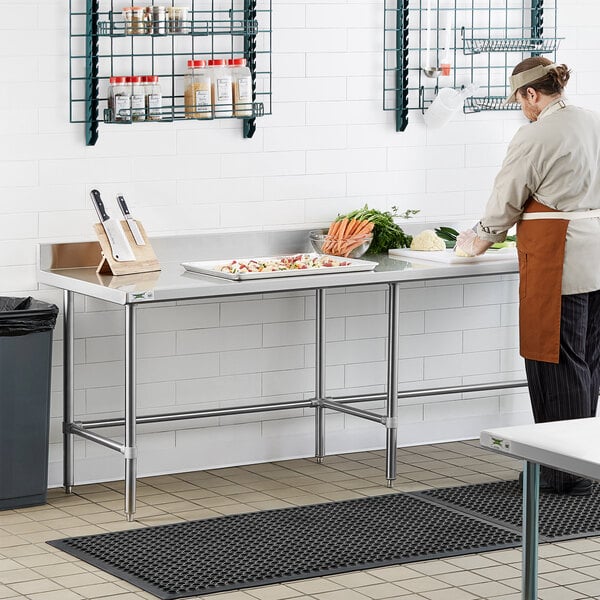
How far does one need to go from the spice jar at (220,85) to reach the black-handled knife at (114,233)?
0.69 metres

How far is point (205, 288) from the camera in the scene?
17.4ft

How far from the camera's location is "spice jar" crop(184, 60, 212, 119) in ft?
19.2

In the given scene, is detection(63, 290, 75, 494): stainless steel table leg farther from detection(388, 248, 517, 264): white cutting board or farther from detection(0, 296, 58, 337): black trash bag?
detection(388, 248, 517, 264): white cutting board

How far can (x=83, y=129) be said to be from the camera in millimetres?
5770

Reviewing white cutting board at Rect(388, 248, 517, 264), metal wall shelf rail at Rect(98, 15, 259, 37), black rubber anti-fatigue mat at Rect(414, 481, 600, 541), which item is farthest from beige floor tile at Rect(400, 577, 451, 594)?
metal wall shelf rail at Rect(98, 15, 259, 37)

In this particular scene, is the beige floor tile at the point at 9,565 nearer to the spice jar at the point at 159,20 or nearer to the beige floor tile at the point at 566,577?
the beige floor tile at the point at 566,577

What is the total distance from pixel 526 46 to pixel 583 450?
3.86 meters

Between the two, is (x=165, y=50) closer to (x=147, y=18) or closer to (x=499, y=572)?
(x=147, y=18)

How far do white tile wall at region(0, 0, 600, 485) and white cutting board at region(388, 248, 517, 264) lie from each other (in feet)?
1.42

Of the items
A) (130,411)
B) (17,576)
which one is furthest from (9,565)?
(130,411)

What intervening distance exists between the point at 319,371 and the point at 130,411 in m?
1.32

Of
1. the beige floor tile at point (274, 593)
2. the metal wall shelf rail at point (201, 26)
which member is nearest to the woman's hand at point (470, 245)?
the metal wall shelf rail at point (201, 26)

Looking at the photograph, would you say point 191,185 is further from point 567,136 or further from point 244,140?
point 567,136

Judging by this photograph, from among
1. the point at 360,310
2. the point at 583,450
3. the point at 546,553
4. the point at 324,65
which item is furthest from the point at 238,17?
the point at 583,450
